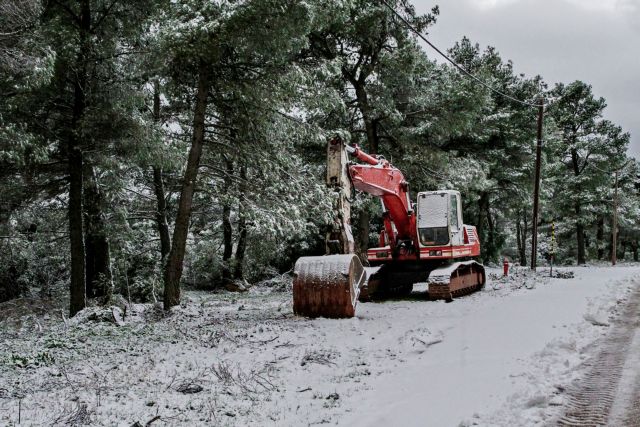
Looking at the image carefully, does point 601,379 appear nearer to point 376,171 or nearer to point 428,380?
point 428,380

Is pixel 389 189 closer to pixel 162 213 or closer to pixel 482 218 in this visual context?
pixel 162 213

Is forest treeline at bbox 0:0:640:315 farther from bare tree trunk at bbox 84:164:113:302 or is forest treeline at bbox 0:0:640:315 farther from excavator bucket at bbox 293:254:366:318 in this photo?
excavator bucket at bbox 293:254:366:318

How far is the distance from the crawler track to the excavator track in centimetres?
509

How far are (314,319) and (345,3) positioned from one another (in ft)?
21.2

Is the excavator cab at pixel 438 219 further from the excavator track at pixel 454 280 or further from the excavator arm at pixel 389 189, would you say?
the excavator track at pixel 454 280

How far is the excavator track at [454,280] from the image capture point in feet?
40.0

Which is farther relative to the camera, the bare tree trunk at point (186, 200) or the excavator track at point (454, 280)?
the excavator track at point (454, 280)

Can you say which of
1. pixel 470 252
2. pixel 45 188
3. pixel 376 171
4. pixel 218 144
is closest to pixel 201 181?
pixel 218 144

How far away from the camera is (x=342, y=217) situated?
9609 mm

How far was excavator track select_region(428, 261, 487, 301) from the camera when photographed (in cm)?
1218

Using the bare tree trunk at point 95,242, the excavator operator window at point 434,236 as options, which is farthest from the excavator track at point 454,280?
the bare tree trunk at point 95,242

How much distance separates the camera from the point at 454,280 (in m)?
12.7

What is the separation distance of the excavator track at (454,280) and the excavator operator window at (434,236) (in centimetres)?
69

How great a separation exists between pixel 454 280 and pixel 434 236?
1330 mm
